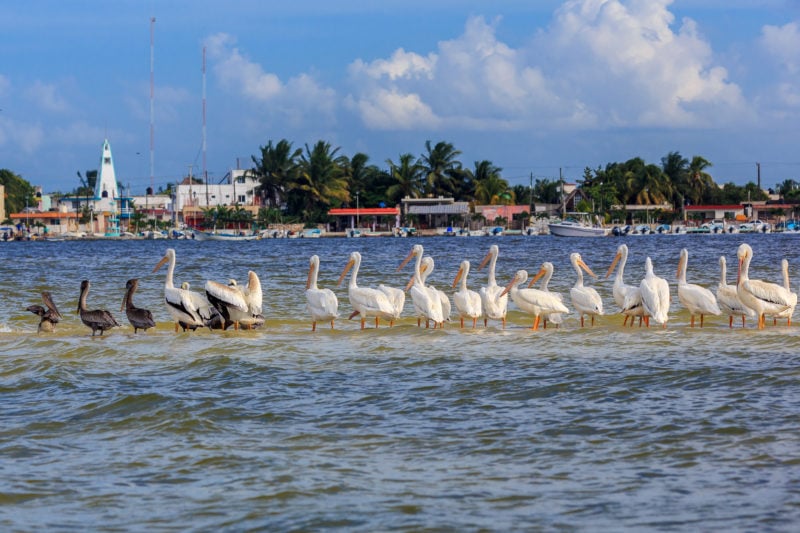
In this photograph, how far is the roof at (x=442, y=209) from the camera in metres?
104

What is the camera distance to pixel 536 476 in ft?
22.0

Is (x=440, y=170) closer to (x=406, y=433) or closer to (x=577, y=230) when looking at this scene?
(x=577, y=230)

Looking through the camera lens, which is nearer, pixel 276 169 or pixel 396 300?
pixel 396 300

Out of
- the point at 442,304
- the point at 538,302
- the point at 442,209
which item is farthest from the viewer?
the point at 442,209

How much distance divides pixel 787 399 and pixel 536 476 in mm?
3129

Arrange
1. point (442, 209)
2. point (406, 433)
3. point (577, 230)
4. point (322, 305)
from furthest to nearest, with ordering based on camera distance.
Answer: point (442, 209), point (577, 230), point (322, 305), point (406, 433)

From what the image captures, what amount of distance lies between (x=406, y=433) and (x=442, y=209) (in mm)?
96945

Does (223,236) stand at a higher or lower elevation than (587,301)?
lower

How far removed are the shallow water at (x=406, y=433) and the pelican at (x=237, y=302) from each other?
0.96m

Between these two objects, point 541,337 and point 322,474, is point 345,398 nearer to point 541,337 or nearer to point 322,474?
point 322,474

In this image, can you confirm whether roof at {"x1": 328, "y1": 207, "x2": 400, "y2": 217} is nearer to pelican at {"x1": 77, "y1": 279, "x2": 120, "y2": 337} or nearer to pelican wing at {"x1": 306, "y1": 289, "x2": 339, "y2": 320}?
pelican wing at {"x1": 306, "y1": 289, "x2": 339, "y2": 320}

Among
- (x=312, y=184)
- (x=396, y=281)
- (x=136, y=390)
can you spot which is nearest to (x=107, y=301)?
(x=396, y=281)

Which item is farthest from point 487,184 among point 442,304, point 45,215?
point 442,304

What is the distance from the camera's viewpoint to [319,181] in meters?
106
